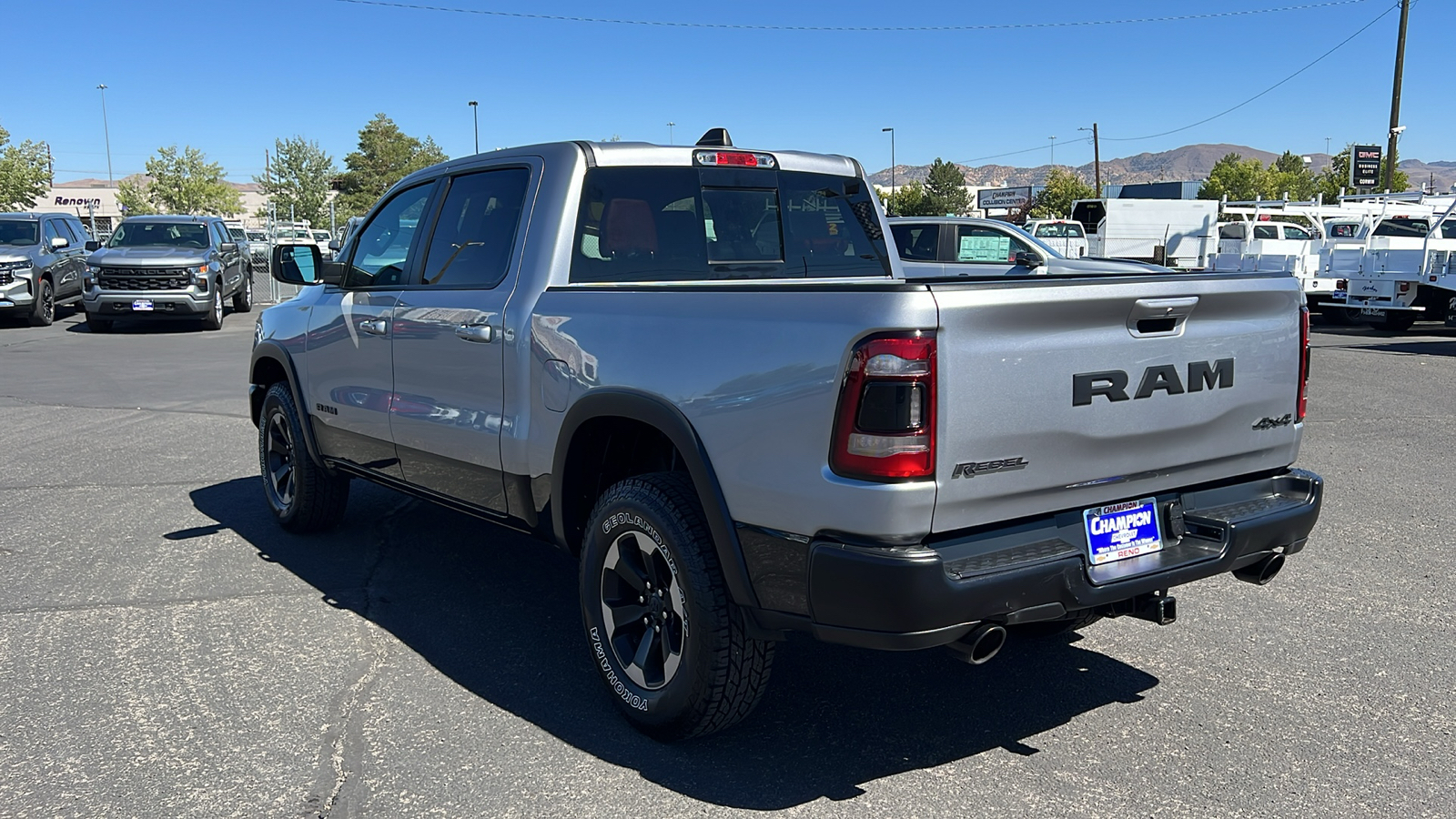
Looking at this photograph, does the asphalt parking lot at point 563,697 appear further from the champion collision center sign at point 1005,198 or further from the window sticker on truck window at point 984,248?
the champion collision center sign at point 1005,198

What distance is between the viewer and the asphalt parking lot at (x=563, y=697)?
340 centimetres

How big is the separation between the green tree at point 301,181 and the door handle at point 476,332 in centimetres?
9374

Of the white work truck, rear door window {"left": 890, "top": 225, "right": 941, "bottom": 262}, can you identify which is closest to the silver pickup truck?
rear door window {"left": 890, "top": 225, "right": 941, "bottom": 262}

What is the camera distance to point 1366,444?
8.93 meters

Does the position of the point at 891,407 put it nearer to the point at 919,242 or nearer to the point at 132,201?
the point at 919,242

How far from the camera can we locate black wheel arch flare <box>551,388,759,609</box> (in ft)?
11.0

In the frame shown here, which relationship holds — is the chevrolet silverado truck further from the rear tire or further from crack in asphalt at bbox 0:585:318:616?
crack in asphalt at bbox 0:585:318:616

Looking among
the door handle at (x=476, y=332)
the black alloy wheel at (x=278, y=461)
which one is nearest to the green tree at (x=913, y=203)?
the black alloy wheel at (x=278, y=461)

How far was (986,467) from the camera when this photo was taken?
307 centimetres

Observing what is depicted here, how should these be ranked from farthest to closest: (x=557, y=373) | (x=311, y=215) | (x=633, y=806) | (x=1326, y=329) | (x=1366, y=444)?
(x=311, y=215) < (x=1326, y=329) < (x=1366, y=444) < (x=557, y=373) < (x=633, y=806)

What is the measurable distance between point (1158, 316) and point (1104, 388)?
30cm

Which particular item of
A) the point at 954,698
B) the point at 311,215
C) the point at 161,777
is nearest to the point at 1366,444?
the point at 954,698

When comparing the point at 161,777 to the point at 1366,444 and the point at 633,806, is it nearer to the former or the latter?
the point at 633,806

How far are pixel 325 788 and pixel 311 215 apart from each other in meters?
96.0
